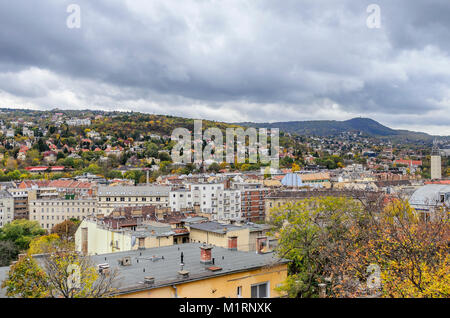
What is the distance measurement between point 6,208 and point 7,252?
27744mm

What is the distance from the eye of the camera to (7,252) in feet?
119

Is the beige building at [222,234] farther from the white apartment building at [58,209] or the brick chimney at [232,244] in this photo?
the white apartment building at [58,209]

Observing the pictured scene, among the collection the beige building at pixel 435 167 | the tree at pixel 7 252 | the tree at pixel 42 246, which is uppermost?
the beige building at pixel 435 167

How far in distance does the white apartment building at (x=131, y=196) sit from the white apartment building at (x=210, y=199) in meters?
3.96

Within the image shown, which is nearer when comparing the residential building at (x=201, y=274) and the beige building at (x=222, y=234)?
the residential building at (x=201, y=274)

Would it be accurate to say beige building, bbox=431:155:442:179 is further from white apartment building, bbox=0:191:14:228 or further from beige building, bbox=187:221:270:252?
white apartment building, bbox=0:191:14:228

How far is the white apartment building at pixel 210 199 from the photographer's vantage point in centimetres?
5188

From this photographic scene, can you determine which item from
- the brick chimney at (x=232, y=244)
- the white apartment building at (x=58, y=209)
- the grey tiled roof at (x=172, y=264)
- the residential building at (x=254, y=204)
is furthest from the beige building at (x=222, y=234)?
the white apartment building at (x=58, y=209)

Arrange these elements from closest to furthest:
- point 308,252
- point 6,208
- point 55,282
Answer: point 55,282
point 308,252
point 6,208

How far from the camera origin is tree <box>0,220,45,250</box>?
40375 mm

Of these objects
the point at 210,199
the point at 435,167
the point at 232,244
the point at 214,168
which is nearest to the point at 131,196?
the point at 210,199

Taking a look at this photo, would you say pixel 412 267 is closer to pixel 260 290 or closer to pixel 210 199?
pixel 260 290

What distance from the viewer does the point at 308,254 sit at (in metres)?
13.6
